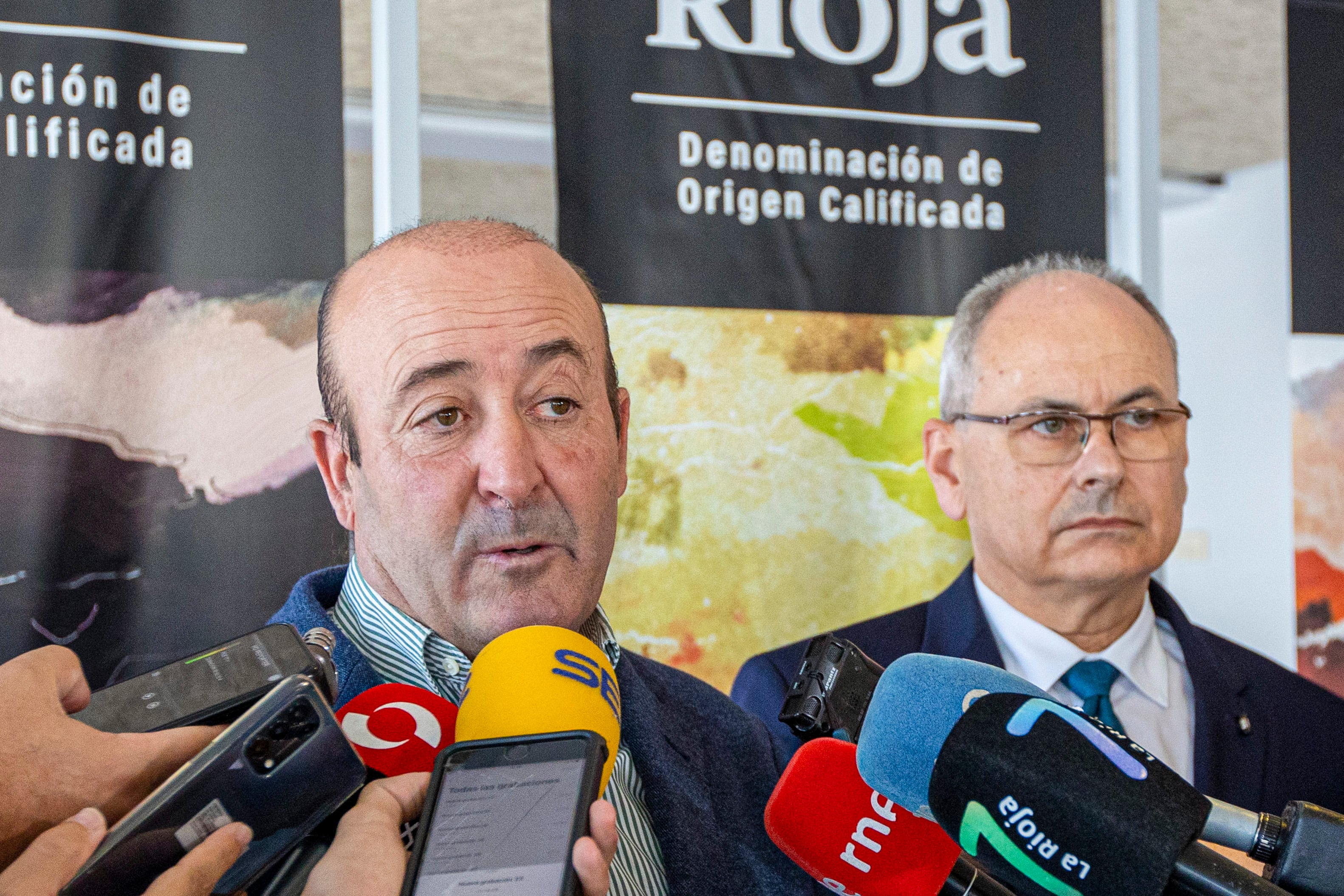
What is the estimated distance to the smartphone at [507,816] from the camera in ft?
3.04

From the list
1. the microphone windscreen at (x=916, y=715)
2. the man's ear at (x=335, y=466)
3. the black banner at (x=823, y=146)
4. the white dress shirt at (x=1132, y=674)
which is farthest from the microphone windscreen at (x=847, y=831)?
the black banner at (x=823, y=146)

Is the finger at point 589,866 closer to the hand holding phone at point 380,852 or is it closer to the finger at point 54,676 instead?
the hand holding phone at point 380,852

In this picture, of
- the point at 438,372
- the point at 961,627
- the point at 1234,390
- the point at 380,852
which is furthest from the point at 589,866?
the point at 1234,390

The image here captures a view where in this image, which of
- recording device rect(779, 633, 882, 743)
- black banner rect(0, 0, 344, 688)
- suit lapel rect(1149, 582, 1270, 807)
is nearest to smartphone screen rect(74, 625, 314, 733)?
recording device rect(779, 633, 882, 743)

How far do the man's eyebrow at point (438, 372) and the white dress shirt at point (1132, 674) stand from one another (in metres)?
1.22

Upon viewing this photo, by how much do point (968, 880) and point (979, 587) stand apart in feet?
4.40

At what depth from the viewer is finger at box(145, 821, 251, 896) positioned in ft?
2.70

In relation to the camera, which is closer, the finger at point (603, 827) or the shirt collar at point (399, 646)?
the finger at point (603, 827)

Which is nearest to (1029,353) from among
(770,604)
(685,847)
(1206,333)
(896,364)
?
(896,364)

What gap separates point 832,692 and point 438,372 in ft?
2.36

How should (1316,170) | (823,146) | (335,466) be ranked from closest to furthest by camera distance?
(335,466) → (823,146) → (1316,170)

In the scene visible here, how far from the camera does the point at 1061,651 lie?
225 cm

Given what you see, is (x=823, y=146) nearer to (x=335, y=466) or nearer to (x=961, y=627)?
(x=961, y=627)

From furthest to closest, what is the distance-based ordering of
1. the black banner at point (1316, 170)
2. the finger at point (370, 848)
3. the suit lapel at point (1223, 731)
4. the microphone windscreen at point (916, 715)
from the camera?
the black banner at point (1316, 170) → the suit lapel at point (1223, 731) → the microphone windscreen at point (916, 715) → the finger at point (370, 848)
